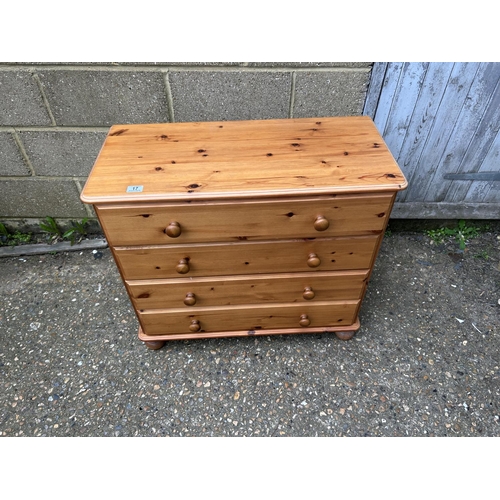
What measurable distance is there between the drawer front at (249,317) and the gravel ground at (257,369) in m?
0.18

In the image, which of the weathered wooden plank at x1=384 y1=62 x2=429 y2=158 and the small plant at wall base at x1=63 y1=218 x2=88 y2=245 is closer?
the weathered wooden plank at x1=384 y1=62 x2=429 y2=158

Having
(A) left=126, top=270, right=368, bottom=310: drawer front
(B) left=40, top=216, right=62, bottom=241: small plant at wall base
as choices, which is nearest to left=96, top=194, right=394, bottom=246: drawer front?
(A) left=126, top=270, right=368, bottom=310: drawer front

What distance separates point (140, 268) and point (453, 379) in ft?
5.60

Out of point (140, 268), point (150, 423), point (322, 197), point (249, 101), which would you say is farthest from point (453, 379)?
point (249, 101)

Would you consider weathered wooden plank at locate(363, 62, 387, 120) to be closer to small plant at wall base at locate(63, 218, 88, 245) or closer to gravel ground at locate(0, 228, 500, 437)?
gravel ground at locate(0, 228, 500, 437)

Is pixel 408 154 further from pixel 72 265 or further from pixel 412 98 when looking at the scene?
pixel 72 265

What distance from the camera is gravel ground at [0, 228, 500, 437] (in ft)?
5.56

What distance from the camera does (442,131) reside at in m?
2.18

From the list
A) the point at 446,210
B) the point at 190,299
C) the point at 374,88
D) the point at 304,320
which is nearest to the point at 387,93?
the point at 374,88

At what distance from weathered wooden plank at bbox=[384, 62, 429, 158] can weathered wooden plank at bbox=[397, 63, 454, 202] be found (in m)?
0.02

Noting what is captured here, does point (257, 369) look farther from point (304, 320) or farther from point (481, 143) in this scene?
point (481, 143)

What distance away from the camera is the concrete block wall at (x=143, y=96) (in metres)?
1.87

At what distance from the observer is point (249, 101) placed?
196cm

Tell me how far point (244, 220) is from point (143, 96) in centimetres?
110
